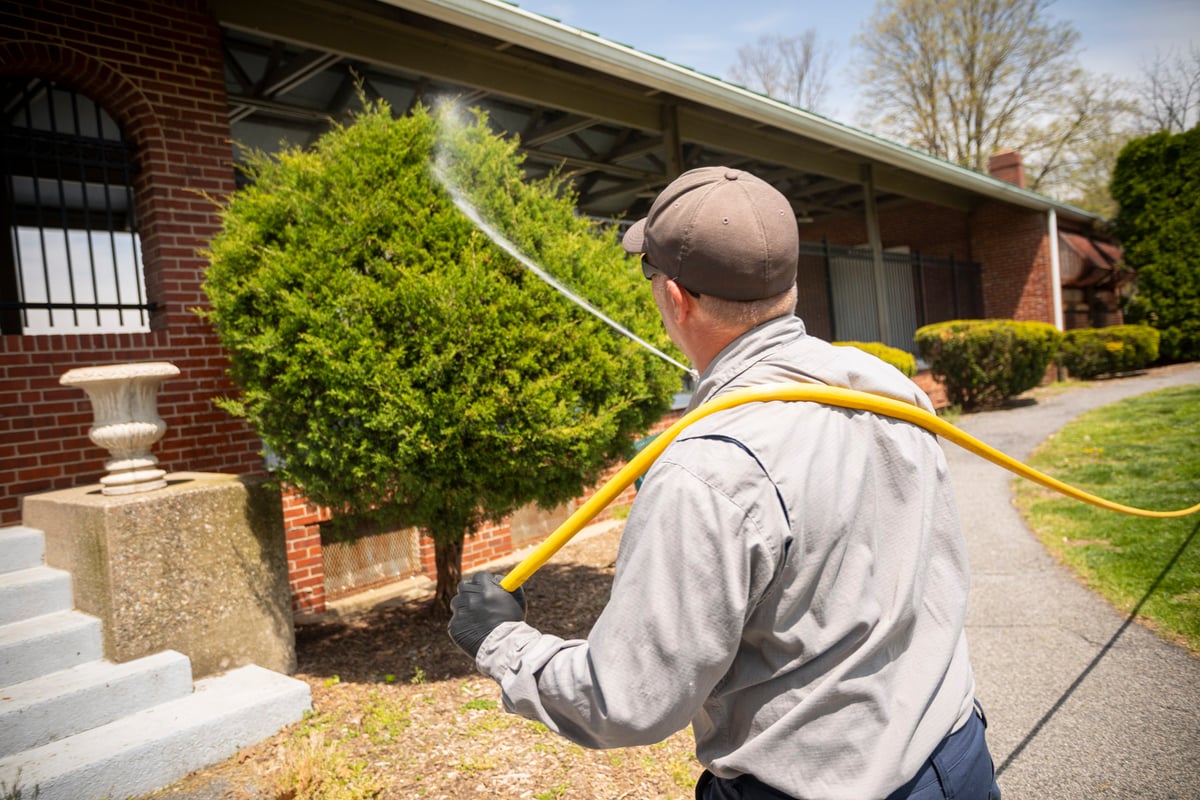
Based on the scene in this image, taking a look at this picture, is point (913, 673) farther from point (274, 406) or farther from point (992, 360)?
point (992, 360)

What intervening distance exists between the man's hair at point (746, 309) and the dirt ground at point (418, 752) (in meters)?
2.25

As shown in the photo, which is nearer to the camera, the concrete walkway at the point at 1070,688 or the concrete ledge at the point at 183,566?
the concrete walkway at the point at 1070,688

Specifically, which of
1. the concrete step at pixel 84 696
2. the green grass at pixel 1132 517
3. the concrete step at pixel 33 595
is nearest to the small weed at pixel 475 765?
the concrete step at pixel 84 696

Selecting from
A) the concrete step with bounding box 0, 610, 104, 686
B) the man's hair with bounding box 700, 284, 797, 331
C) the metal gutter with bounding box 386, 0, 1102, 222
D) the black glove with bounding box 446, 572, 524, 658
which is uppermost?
the metal gutter with bounding box 386, 0, 1102, 222

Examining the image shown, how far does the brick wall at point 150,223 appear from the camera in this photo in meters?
4.54

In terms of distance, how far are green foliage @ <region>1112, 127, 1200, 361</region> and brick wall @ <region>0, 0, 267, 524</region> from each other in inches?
747

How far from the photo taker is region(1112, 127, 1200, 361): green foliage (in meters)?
17.0

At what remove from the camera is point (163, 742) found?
3225 mm

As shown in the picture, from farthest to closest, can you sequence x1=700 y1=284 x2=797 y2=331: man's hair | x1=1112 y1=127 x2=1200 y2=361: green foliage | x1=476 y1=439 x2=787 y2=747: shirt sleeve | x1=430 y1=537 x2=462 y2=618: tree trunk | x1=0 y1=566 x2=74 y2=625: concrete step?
x1=1112 y1=127 x2=1200 y2=361: green foliage → x1=430 y1=537 x2=462 y2=618: tree trunk → x1=0 y1=566 x2=74 y2=625: concrete step → x1=700 y1=284 x2=797 y2=331: man's hair → x1=476 y1=439 x2=787 y2=747: shirt sleeve

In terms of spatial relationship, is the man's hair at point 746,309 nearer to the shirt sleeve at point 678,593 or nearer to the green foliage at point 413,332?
the shirt sleeve at point 678,593

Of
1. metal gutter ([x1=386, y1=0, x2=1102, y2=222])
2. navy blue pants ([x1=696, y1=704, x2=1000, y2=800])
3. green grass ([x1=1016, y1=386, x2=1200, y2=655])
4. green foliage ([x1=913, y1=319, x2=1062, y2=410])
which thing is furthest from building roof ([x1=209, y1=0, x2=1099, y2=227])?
green grass ([x1=1016, y1=386, x2=1200, y2=655])

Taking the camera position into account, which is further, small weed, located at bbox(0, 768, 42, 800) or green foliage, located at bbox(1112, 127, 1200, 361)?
green foliage, located at bbox(1112, 127, 1200, 361)

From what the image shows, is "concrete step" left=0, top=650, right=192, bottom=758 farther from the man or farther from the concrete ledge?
the man

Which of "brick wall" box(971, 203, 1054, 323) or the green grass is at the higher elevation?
"brick wall" box(971, 203, 1054, 323)
